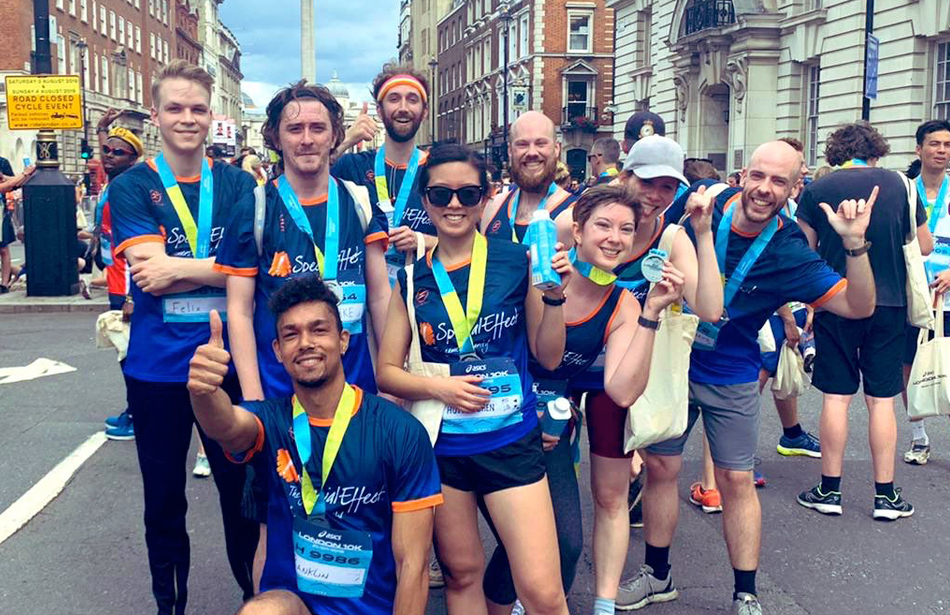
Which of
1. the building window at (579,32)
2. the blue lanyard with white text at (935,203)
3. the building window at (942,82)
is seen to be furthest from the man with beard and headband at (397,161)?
the building window at (579,32)

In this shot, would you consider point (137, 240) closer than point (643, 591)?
Yes

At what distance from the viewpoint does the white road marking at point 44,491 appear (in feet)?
17.5

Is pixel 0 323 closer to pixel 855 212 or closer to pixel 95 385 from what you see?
pixel 95 385

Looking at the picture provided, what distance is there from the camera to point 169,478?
149 inches

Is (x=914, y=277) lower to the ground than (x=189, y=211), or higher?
lower

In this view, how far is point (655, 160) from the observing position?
4.04m

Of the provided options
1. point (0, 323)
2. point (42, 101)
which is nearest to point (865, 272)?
point (0, 323)

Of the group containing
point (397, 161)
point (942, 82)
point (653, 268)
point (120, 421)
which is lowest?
point (120, 421)

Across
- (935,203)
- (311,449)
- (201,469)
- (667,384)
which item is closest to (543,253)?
(311,449)

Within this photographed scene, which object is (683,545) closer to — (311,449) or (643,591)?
(643,591)

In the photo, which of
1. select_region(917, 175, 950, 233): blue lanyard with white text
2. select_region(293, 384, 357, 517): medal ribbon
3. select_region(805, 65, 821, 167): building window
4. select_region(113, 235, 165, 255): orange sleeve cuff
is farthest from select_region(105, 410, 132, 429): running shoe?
select_region(805, 65, 821, 167): building window

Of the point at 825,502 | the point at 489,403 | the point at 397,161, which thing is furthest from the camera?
the point at 825,502

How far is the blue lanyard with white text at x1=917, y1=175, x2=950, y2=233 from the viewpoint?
675 centimetres

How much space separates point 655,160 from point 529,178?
0.80 meters
